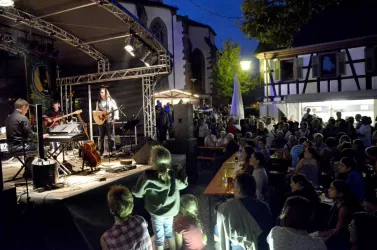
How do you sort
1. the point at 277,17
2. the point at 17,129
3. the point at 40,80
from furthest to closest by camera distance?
1. the point at 40,80
2. the point at 17,129
3. the point at 277,17

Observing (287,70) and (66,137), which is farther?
(287,70)

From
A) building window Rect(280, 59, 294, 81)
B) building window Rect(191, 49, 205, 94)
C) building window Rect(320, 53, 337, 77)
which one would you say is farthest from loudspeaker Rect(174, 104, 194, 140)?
building window Rect(191, 49, 205, 94)

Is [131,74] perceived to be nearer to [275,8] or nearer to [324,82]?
[275,8]

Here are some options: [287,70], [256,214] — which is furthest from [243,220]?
[287,70]

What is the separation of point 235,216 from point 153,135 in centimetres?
863

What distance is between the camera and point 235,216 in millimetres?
2551

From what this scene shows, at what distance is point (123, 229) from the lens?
2604 mm

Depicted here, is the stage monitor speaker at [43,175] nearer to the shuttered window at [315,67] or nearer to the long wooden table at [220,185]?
the long wooden table at [220,185]

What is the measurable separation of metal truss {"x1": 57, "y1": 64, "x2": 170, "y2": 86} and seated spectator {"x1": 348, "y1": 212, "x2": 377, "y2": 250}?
823 centimetres

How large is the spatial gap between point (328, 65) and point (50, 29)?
42.6 feet

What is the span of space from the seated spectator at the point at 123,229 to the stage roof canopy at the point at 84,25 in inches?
236

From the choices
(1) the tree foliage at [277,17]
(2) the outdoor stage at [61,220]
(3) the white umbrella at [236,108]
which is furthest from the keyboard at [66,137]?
(3) the white umbrella at [236,108]

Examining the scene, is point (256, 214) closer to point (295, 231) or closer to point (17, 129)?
point (295, 231)

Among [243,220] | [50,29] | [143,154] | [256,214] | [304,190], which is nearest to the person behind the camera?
[243,220]
